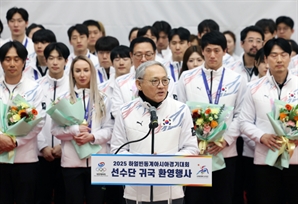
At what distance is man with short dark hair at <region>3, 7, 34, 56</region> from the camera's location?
6.96m

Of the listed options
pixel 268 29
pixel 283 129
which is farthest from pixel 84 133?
pixel 268 29

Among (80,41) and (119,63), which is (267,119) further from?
(80,41)

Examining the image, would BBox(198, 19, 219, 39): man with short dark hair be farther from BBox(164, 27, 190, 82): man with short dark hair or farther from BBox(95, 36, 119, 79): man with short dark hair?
BBox(95, 36, 119, 79): man with short dark hair

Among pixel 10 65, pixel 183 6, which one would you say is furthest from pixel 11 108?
pixel 183 6

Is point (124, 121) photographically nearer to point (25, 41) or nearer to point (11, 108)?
point (11, 108)

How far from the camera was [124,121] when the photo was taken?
3984 millimetres

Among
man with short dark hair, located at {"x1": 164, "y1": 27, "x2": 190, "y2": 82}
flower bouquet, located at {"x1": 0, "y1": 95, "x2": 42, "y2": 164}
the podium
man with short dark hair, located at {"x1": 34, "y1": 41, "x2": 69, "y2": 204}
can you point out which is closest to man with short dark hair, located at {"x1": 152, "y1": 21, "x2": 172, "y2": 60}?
man with short dark hair, located at {"x1": 164, "y1": 27, "x2": 190, "y2": 82}

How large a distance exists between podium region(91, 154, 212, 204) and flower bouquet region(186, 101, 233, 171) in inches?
60.3

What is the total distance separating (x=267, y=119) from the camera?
4953mm

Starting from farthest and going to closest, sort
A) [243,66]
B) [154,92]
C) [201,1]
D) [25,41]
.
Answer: [201,1], [25,41], [243,66], [154,92]

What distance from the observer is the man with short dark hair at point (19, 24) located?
22.8 ft

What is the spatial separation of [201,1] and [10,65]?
3.31 meters

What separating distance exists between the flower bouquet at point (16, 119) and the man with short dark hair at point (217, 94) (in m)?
1.35

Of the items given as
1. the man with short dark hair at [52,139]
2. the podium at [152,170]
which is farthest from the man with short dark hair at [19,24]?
the podium at [152,170]
